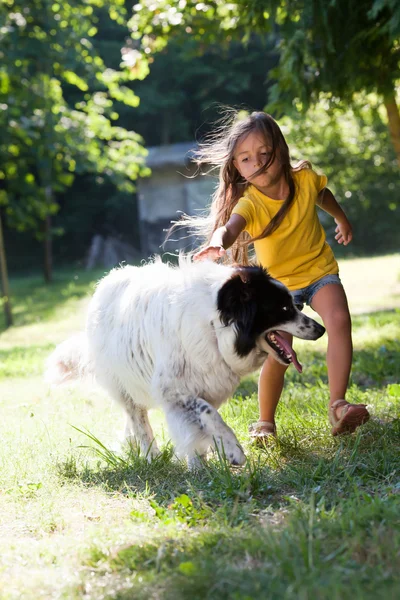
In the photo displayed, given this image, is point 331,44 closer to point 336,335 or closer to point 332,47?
point 332,47

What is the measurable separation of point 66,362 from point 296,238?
1.75 metres

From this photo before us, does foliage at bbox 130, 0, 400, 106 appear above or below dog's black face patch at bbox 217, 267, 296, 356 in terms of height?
above

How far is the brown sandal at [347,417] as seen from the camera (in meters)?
4.29

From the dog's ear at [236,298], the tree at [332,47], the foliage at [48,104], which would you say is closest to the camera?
the dog's ear at [236,298]

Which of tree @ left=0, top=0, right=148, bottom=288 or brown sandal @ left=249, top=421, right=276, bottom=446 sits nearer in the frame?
brown sandal @ left=249, top=421, right=276, bottom=446

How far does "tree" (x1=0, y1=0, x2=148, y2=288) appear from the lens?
1452 centimetres

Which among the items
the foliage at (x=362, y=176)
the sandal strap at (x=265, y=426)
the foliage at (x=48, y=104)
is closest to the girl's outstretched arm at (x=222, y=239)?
the sandal strap at (x=265, y=426)

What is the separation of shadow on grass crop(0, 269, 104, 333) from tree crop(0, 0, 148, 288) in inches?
70.1

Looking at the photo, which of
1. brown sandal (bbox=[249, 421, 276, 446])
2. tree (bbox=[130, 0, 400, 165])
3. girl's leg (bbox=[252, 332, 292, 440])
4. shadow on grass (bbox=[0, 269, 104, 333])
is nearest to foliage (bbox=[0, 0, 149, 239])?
shadow on grass (bbox=[0, 269, 104, 333])

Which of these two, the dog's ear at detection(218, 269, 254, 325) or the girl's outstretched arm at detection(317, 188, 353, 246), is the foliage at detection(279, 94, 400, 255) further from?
the dog's ear at detection(218, 269, 254, 325)

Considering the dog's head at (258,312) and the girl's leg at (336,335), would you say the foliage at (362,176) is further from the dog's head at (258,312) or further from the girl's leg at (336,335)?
the dog's head at (258,312)

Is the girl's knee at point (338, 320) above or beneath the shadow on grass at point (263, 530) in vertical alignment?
above

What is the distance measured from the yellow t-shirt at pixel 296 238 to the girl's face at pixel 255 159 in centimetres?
9

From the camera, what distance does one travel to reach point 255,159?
450cm
